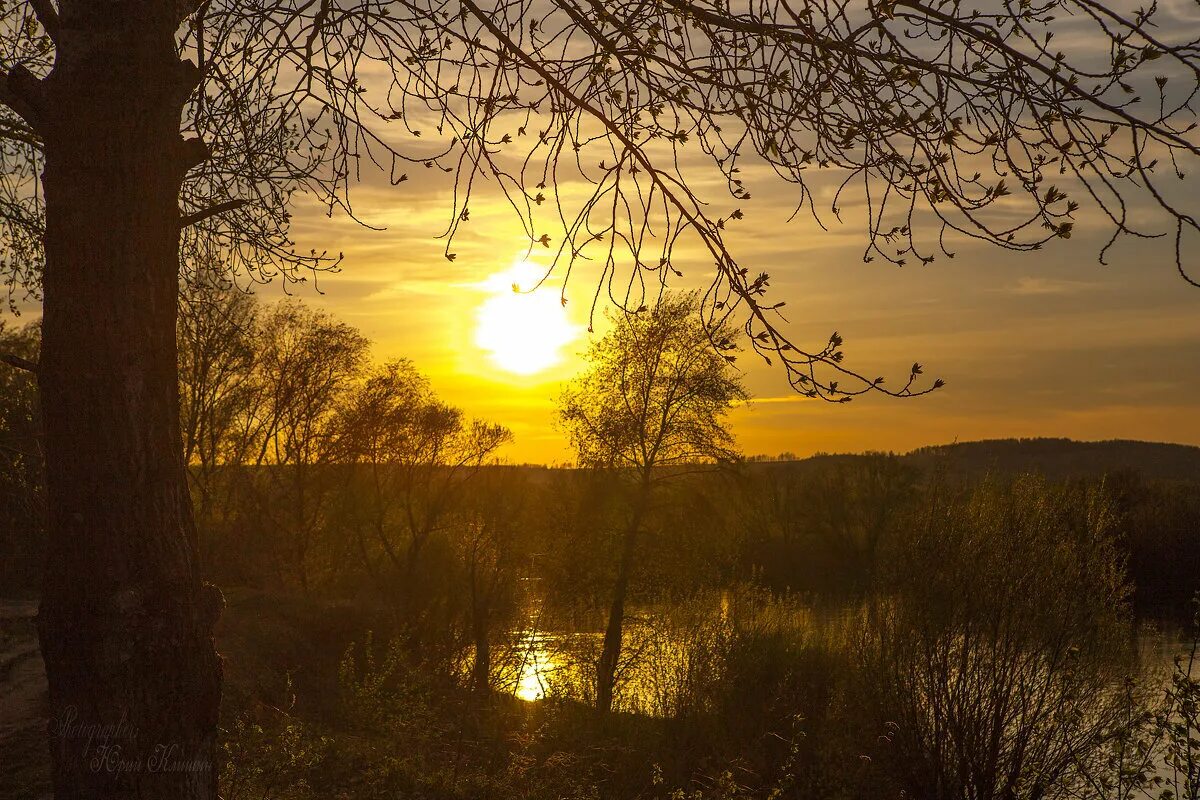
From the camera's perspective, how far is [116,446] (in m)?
3.74

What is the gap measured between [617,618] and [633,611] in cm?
594

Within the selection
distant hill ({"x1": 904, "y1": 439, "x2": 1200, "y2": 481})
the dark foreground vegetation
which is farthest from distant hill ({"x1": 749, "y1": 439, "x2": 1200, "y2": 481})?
the dark foreground vegetation

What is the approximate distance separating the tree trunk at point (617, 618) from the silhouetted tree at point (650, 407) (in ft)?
0.13

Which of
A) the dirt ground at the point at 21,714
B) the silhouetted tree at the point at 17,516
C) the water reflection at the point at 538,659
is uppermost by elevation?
the silhouetted tree at the point at 17,516

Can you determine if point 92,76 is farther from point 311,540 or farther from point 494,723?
point 311,540

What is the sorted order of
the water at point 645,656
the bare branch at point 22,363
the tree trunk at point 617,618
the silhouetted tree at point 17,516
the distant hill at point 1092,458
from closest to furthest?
1. the bare branch at point 22,363
2. the water at point 645,656
3. the tree trunk at point 617,618
4. the silhouetted tree at point 17,516
5. the distant hill at point 1092,458

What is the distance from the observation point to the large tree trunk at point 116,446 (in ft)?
12.2

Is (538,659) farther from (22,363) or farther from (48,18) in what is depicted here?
(48,18)

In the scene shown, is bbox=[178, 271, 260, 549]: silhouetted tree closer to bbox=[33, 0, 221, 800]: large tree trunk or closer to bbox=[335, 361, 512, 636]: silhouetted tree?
bbox=[335, 361, 512, 636]: silhouetted tree

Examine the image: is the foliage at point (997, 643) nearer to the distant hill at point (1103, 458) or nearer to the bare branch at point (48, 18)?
the bare branch at point (48, 18)

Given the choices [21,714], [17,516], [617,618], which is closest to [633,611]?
[617,618]

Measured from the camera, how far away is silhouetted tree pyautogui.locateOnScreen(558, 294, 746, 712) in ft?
90.2

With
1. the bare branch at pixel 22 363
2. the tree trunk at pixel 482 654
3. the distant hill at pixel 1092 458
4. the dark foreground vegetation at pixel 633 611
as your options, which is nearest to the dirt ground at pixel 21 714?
the dark foreground vegetation at pixel 633 611

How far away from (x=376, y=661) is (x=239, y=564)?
9.52m
